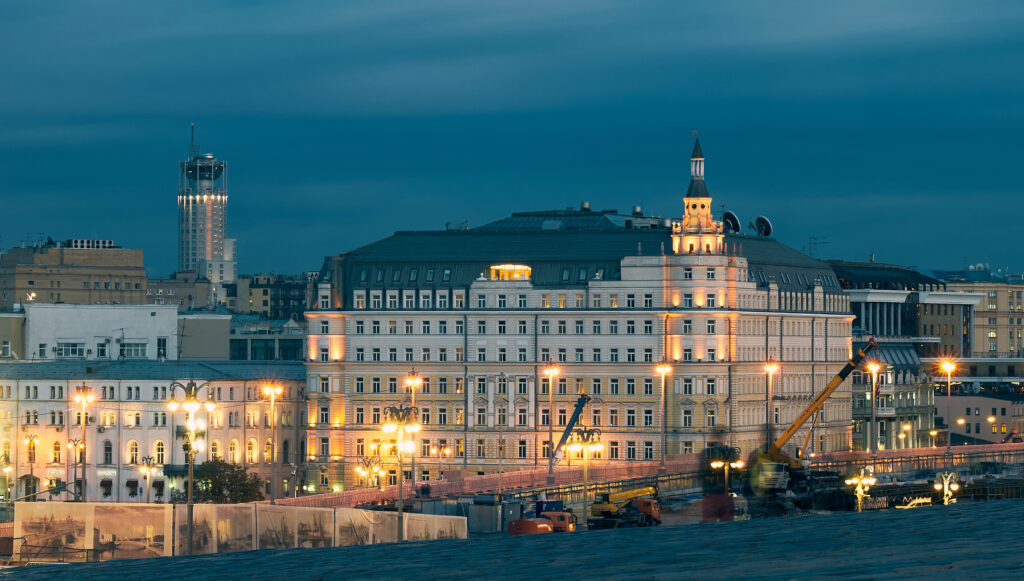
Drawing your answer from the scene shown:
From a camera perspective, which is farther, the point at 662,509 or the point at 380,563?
the point at 662,509

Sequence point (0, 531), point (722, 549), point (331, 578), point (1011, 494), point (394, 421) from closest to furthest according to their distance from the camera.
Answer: point (331, 578)
point (722, 549)
point (0, 531)
point (394, 421)
point (1011, 494)

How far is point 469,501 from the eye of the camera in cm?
15488

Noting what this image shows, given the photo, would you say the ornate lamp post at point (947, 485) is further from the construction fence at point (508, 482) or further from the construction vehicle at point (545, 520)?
the construction vehicle at point (545, 520)

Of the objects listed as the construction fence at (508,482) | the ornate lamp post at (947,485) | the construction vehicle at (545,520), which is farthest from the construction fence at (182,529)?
the ornate lamp post at (947,485)

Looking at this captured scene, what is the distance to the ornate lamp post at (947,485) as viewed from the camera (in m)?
176

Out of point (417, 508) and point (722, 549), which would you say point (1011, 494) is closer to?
point (417, 508)

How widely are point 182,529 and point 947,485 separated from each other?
278 ft

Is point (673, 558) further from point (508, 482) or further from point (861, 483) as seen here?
point (861, 483)

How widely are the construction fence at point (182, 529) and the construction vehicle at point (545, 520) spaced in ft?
82.8

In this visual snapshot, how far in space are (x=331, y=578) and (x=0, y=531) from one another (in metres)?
56.5

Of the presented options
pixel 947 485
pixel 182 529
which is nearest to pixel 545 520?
pixel 182 529

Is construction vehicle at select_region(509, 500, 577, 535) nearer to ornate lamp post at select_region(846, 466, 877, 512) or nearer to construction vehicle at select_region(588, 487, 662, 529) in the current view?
construction vehicle at select_region(588, 487, 662, 529)


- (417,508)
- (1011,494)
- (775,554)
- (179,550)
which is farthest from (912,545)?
(1011,494)

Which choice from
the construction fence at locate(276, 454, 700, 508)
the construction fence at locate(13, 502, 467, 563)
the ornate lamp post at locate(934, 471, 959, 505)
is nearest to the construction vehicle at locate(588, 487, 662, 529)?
the construction fence at locate(276, 454, 700, 508)
